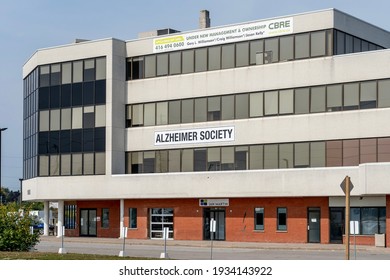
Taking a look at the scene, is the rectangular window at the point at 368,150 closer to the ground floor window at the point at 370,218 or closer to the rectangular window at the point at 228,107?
the ground floor window at the point at 370,218

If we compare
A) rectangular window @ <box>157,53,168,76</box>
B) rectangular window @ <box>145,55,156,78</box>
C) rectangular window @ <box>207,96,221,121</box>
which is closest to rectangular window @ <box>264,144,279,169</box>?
rectangular window @ <box>207,96,221,121</box>

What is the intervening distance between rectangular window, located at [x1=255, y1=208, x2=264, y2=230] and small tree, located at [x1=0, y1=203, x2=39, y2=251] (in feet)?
66.2

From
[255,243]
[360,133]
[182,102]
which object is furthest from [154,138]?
[360,133]

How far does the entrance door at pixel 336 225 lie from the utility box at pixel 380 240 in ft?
8.45

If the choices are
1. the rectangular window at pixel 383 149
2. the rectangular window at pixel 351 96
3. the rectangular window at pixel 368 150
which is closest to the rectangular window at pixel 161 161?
the rectangular window at pixel 351 96

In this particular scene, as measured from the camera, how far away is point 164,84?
5669cm

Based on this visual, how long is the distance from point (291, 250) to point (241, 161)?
10760 millimetres

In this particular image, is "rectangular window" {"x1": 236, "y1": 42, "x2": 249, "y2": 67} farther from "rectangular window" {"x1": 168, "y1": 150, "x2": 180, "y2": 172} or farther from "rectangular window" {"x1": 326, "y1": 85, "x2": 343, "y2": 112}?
"rectangular window" {"x1": 168, "y1": 150, "x2": 180, "y2": 172}

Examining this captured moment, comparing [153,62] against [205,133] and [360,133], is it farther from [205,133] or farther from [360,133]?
[360,133]

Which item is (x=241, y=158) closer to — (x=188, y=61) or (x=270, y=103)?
(x=270, y=103)

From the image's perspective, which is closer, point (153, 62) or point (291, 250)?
point (291, 250)

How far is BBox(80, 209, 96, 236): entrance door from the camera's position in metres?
61.0

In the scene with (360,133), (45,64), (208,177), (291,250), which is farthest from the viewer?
(45,64)

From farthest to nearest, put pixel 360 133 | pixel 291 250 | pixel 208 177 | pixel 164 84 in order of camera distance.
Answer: pixel 164 84 < pixel 208 177 < pixel 360 133 < pixel 291 250
